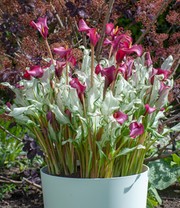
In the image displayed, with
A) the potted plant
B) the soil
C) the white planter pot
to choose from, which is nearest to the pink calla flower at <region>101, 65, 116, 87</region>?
the potted plant

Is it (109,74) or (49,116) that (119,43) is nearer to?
(109,74)

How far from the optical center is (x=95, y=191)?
262 centimetres

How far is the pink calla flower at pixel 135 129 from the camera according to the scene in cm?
251

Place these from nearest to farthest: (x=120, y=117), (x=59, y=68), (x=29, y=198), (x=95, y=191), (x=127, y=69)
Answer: (x=120, y=117) → (x=95, y=191) → (x=59, y=68) → (x=127, y=69) → (x=29, y=198)

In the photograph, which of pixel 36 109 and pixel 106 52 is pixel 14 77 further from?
pixel 36 109

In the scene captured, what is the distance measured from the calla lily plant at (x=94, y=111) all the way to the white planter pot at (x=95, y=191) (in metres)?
0.07

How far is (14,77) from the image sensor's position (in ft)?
12.1

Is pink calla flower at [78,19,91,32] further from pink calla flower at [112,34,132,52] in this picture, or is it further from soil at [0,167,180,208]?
soil at [0,167,180,208]

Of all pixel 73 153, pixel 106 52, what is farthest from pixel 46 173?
pixel 106 52

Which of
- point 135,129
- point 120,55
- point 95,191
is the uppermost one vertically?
point 120,55

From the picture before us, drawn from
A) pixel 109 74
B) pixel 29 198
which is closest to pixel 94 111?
pixel 109 74

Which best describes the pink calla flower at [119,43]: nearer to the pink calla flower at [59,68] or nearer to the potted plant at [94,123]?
the potted plant at [94,123]

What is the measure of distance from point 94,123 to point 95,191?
304 mm

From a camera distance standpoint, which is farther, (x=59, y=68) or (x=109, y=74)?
(x=59, y=68)
